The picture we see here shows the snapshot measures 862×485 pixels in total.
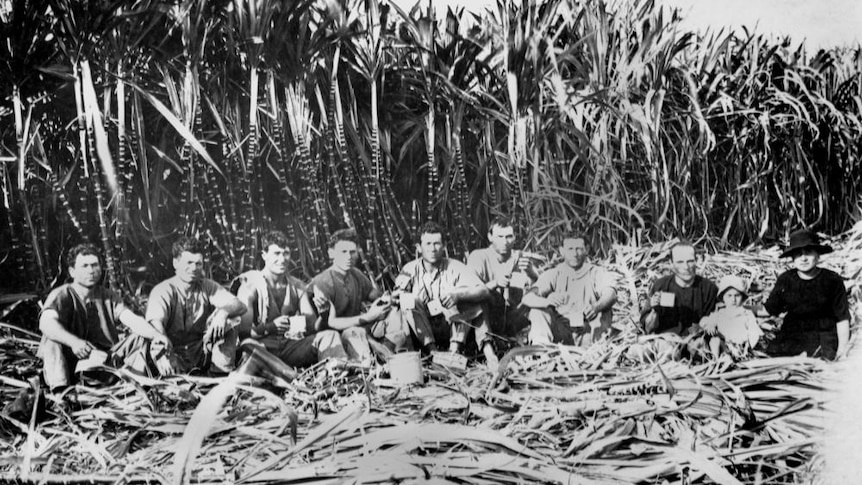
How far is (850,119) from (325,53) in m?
2.06

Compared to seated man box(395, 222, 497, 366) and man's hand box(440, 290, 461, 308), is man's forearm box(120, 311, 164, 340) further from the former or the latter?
man's hand box(440, 290, 461, 308)

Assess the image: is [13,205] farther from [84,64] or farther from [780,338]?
[780,338]

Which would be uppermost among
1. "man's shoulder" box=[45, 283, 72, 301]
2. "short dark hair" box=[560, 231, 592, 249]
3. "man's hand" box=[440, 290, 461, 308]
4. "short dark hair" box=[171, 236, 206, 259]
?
"short dark hair" box=[171, 236, 206, 259]

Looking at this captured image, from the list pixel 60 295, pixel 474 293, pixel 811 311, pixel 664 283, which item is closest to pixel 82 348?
pixel 60 295

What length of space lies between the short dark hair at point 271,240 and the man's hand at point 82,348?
2.25 feet

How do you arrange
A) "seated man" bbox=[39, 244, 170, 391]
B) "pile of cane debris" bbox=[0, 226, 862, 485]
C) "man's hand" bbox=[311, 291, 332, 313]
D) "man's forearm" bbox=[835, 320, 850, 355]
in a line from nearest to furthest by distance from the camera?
1. "pile of cane debris" bbox=[0, 226, 862, 485]
2. "seated man" bbox=[39, 244, 170, 391]
3. "man's hand" bbox=[311, 291, 332, 313]
4. "man's forearm" bbox=[835, 320, 850, 355]

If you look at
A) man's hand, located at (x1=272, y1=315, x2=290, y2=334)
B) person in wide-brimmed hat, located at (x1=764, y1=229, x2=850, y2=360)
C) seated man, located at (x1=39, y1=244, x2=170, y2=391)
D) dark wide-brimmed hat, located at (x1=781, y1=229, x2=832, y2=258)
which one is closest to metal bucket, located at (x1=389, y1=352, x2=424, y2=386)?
man's hand, located at (x1=272, y1=315, x2=290, y2=334)

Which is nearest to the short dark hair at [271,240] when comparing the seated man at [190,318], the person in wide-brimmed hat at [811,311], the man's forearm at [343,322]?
the seated man at [190,318]

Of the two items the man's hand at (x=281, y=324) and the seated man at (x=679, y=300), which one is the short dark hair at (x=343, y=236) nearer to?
the man's hand at (x=281, y=324)

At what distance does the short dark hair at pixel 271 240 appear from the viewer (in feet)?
9.09

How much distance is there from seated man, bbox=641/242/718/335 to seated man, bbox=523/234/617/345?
0.17m

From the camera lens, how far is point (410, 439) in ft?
8.71

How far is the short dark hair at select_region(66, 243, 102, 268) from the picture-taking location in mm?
2725

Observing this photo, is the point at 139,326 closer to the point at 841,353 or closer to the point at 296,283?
the point at 296,283
